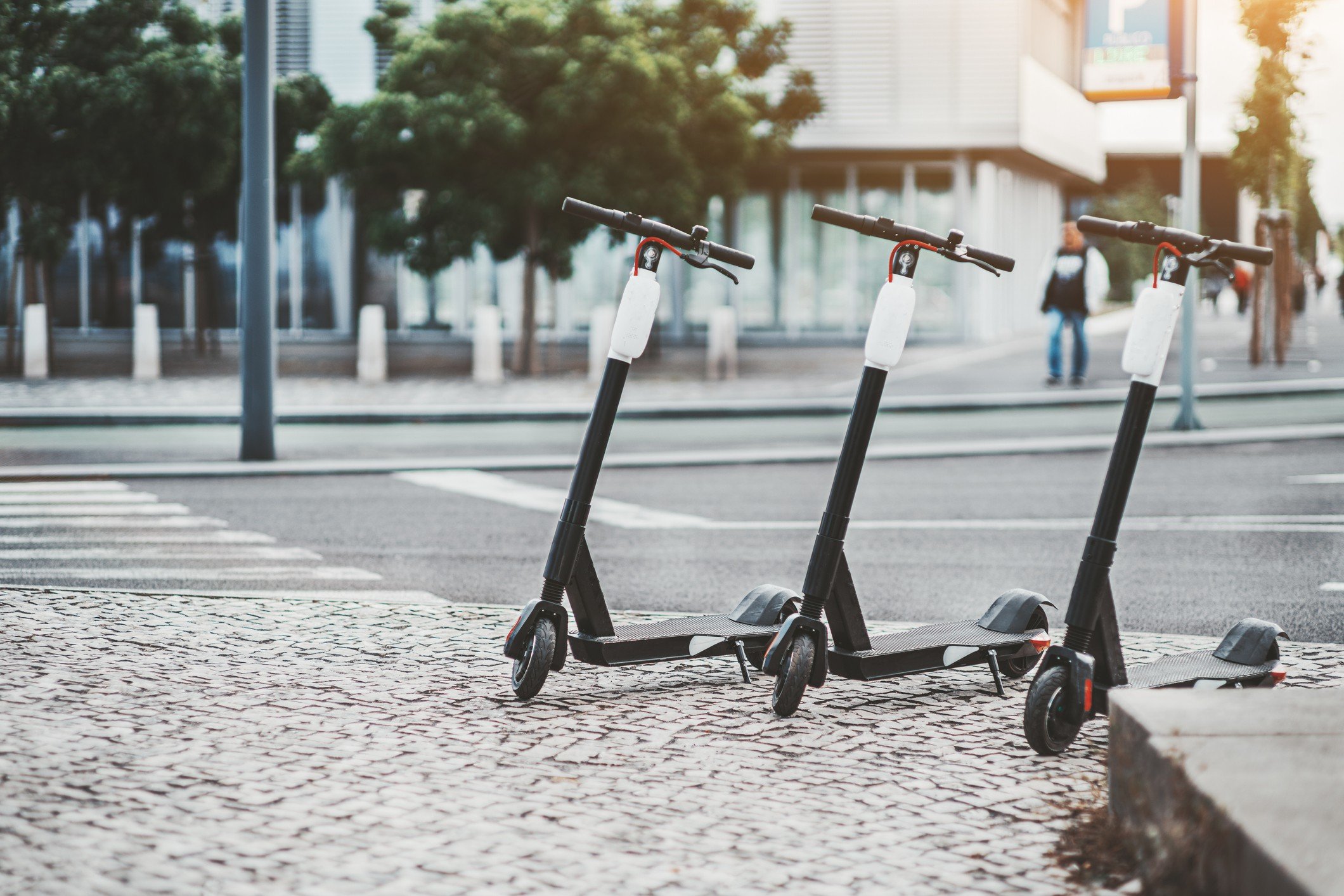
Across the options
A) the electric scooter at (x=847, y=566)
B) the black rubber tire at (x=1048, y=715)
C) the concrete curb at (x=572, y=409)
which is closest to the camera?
the black rubber tire at (x=1048, y=715)

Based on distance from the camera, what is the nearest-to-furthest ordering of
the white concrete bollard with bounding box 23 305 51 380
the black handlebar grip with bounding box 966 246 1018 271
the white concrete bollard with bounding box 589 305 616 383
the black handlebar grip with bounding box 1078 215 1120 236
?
the black handlebar grip with bounding box 1078 215 1120 236 < the black handlebar grip with bounding box 966 246 1018 271 < the white concrete bollard with bounding box 589 305 616 383 < the white concrete bollard with bounding box 23 305 51 380

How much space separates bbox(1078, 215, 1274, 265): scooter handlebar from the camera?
452 cm

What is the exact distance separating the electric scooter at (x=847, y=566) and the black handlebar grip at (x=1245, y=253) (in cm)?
63

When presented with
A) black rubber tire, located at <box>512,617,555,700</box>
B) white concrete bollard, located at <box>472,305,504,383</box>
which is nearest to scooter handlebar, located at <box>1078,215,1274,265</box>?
black rubber tire, located at <box>512,617,555,700</box>

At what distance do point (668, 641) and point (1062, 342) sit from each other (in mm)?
15699

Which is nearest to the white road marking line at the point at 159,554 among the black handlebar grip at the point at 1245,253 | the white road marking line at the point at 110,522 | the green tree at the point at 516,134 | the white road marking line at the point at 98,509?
the white road marking line at the point at 110,522

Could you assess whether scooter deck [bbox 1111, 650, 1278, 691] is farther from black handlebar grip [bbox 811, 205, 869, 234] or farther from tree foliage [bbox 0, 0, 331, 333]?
tree foliage [bbox 0, 0, 331, 333]

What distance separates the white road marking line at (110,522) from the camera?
378 inches

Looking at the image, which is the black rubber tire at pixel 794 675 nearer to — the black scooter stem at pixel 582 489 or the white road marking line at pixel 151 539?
the black scooter stem at pixel 582 489

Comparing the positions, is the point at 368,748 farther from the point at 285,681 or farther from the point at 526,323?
the point at 526,323

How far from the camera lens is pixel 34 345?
2234 cm

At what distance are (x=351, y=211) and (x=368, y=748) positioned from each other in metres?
30.8

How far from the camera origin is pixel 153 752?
4.40 metres

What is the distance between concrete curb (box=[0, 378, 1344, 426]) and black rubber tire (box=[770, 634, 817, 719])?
12262 millimetres
